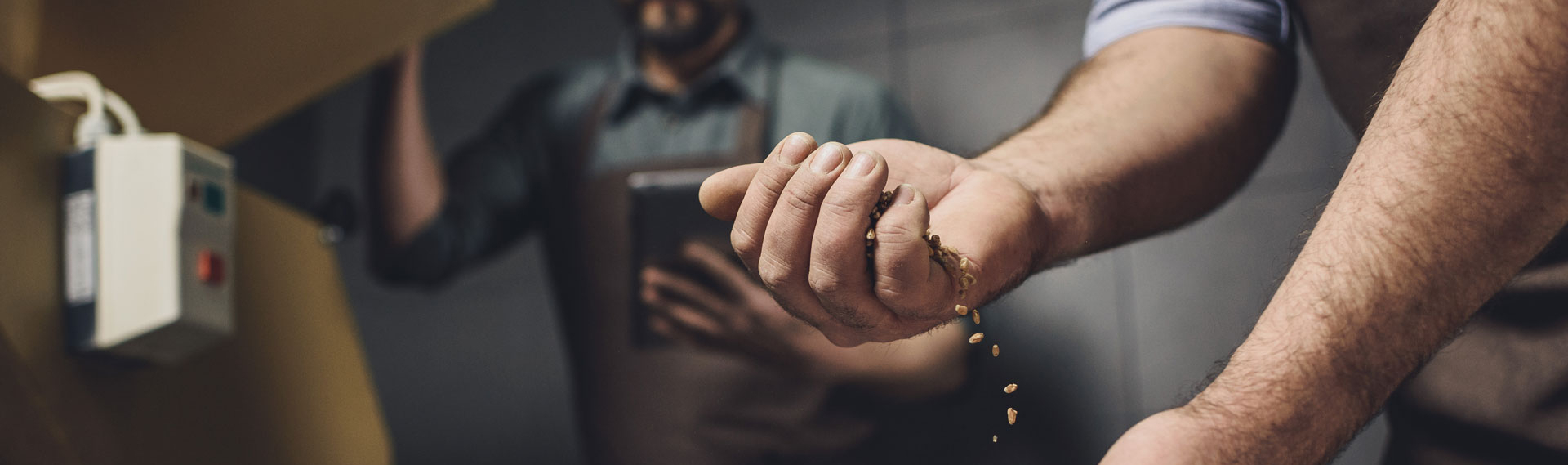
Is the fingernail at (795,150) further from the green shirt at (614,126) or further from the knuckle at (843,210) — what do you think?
the green shirt at (614,126)

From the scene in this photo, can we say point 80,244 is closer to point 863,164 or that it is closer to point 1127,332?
point 863,164

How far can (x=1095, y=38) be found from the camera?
0.56 m

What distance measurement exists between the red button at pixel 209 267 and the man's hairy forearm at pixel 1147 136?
468 millimetres

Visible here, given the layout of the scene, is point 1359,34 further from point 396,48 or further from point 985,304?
point 396,48

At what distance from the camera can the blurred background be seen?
1.12 m

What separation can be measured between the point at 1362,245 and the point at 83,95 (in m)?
0.65

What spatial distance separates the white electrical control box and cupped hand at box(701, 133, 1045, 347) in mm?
381

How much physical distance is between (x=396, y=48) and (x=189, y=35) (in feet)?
0.51

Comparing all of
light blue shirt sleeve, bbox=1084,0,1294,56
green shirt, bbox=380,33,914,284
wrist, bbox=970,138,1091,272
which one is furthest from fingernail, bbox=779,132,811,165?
green shirt, bbox=380,33,914,284

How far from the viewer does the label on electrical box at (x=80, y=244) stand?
1.69 feet

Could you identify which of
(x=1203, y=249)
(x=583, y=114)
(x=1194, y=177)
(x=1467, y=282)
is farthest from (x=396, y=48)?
(x=1203, y=249)

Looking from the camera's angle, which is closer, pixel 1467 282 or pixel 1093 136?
pixel 1467 282

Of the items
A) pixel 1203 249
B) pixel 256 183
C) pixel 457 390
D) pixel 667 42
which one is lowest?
pixel 457 390

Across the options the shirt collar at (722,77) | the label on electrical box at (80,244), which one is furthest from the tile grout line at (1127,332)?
the label on electrical box at (80,244)
